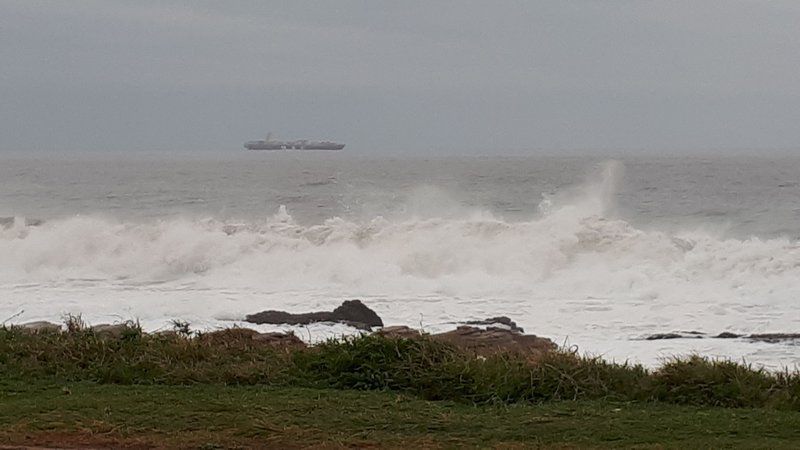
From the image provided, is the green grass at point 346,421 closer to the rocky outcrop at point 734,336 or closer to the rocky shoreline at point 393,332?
the rocky shoreline at point 393,332

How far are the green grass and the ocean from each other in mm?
4967

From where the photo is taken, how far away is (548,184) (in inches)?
2362

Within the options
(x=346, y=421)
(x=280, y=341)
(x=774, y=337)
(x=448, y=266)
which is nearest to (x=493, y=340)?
(x=280, y=341)

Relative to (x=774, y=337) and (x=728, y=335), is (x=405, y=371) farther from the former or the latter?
(x=728, y=335)

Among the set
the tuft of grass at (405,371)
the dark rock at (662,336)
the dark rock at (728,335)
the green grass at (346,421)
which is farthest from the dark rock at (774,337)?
the green grass at (346,421)

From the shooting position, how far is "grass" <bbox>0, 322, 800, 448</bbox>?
6.42 meters

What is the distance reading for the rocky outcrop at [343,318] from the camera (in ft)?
54.9

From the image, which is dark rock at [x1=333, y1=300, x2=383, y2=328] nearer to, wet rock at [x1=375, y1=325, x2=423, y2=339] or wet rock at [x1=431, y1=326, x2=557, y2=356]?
wet rock at [x1=431, y1=326, x2=557, y2=356]

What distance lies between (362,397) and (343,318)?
9470 millimetres

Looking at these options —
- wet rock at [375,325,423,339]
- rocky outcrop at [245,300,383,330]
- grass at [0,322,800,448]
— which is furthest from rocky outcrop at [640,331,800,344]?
grass at [0,322,800,448]

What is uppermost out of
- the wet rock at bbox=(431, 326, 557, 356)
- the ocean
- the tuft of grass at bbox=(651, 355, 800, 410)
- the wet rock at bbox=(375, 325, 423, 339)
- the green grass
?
the ocean

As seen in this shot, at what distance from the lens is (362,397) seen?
7.57 m

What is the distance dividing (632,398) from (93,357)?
4.53 metres

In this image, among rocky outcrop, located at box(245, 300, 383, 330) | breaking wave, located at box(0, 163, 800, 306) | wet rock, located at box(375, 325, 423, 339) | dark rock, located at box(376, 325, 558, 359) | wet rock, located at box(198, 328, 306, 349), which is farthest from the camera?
breaking wave, located at box(0, 163, 800, 306)
